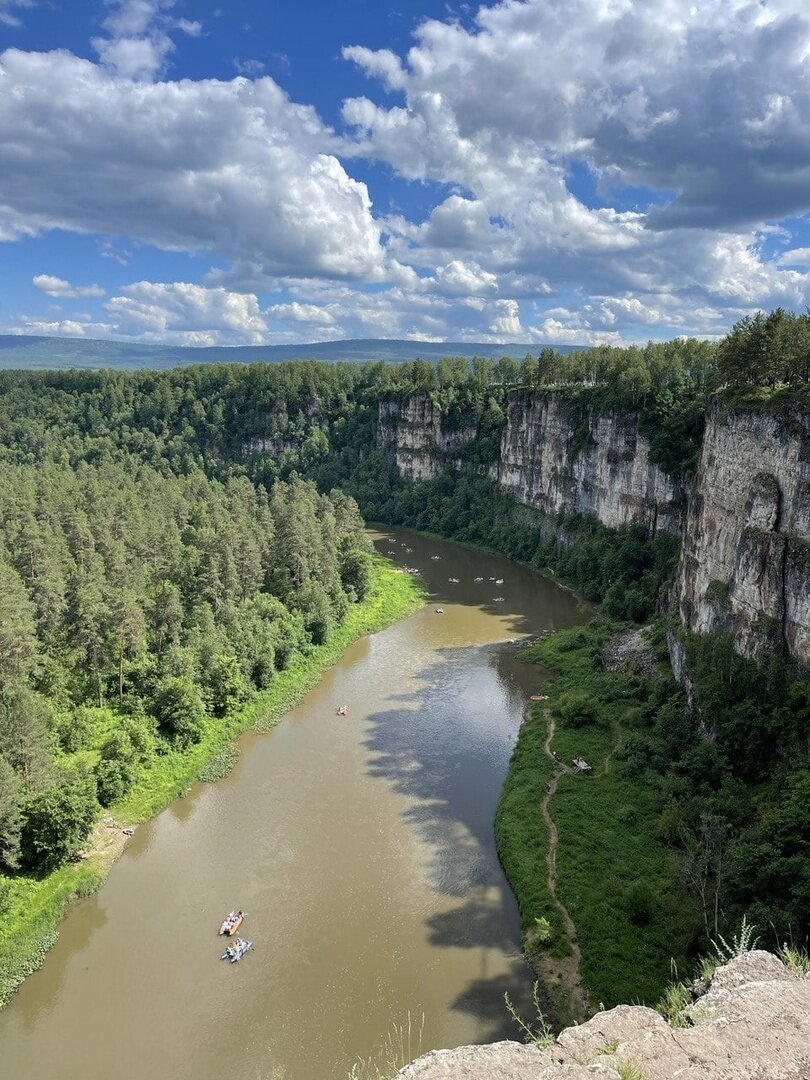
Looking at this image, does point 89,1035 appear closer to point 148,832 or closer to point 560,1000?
point 148,832

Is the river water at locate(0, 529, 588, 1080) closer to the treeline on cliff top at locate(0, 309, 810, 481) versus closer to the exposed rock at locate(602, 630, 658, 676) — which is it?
the exposed rock at locate(602, 630, 658, 676)

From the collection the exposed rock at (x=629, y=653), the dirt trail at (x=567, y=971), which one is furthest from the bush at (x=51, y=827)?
the exposed rock at (x=629, y=653)

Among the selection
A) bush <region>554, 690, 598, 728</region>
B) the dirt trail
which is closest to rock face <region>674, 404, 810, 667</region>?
bush <region>554, 690, 598, 728</region>

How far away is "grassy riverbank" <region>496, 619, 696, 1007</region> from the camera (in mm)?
22781

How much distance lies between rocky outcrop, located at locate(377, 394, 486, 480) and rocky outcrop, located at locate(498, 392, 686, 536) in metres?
11.2

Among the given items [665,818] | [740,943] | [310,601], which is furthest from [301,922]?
[310,601]

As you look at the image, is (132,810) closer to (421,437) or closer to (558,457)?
(558,457)

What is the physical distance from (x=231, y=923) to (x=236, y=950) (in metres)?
1.19

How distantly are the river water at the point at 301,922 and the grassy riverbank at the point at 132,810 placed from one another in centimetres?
56

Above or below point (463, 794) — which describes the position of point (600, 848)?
above

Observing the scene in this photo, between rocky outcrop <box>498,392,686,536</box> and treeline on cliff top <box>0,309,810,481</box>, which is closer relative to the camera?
rocky outcrop <box>498,392,686,536</box>

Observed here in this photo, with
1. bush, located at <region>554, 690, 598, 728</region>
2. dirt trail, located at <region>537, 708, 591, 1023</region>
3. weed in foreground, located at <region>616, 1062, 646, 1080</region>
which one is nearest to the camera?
weed in foreground, located at <region>616, 1062, 646, 1080</region>

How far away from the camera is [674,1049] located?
9539mm

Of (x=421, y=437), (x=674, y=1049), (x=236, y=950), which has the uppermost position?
(x=421, y=437)
